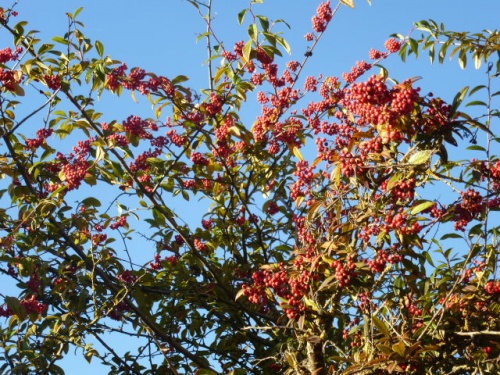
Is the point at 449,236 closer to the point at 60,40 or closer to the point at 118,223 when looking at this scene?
the point at 118,223

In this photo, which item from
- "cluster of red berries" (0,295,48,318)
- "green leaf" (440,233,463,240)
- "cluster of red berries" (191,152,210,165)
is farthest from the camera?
"cluster of red berries" (191,152,210,165)

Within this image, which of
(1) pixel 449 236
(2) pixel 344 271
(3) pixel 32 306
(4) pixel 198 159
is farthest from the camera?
(4) pixel 198 159

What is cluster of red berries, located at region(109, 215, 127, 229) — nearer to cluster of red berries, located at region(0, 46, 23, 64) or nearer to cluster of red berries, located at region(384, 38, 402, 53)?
cluster of red berries, located at region(0, 46, 23, 64)

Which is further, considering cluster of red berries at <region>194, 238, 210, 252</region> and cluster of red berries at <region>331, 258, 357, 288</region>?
cluster of red berries at <region>194, 238, 210, 252</region>

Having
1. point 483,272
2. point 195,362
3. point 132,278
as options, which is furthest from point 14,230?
point 483,272

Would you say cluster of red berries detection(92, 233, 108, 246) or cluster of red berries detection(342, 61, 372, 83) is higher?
cluster of red berries detection(342, 61, 372, 83)

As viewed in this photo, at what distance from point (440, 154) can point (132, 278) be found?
2.43 meters

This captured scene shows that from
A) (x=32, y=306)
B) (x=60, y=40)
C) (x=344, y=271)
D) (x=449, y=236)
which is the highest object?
(x=60, y=40)

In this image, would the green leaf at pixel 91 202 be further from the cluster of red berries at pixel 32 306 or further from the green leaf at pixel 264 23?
the green leaf at pixel 264 23

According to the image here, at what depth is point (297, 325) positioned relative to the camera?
4.09m

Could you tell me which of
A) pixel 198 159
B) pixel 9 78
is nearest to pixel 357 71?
pixel 198 159

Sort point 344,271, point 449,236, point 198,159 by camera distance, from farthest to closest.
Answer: point 198,159 → point 449,236 → point 344,271

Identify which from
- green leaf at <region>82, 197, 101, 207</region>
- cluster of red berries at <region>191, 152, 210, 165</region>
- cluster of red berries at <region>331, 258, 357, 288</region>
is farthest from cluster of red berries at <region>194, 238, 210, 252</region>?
cluster of red berries at <region>331, 258, 357, 288</region>

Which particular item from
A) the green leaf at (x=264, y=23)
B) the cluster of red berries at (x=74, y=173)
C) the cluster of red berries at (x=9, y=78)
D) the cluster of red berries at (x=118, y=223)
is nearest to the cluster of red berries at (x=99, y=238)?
the cluster of red berries at (x=118, y=223)
